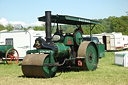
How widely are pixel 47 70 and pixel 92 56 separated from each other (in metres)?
3.12

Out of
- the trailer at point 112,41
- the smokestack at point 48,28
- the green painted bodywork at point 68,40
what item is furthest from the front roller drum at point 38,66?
the trailer at point 112,41

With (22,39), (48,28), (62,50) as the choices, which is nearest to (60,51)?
(62,50)

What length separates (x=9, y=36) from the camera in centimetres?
1831

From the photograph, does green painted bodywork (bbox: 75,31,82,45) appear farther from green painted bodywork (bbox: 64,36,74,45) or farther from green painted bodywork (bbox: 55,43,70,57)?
green painted bodywork (bbox: 55,43,70,57)

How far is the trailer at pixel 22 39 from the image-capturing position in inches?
679

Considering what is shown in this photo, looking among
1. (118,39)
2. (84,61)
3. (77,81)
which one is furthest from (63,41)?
(118,39)

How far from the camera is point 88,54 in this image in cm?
1062

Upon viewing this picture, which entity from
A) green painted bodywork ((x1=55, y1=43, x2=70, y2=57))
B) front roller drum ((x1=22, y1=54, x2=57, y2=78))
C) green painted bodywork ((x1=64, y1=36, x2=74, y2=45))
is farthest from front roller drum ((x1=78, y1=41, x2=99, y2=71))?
front roller drum ((x1=22, y1=54, x2=57, y2=78))

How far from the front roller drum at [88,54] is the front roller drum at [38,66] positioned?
2006 mm

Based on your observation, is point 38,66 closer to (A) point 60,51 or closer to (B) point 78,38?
(A) point 60,51

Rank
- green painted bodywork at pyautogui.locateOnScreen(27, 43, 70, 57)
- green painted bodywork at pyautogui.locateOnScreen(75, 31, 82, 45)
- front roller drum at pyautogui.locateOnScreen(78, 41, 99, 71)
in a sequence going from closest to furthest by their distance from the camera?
1. green painted bodywork at pyautogui.locateOnScreen(27, 43, 70, 57)
2. front roller drum at pyautogui.locateOnScreen(78, 41, 99, 71)
3. green painted bodywork at pyautogui.locateOnScreen(75, 31, 82, 45)

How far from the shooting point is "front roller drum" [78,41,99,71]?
33.7 ft

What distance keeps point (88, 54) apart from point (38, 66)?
3089 mm

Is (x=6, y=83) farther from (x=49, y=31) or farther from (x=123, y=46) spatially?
(x=123, y=46)
